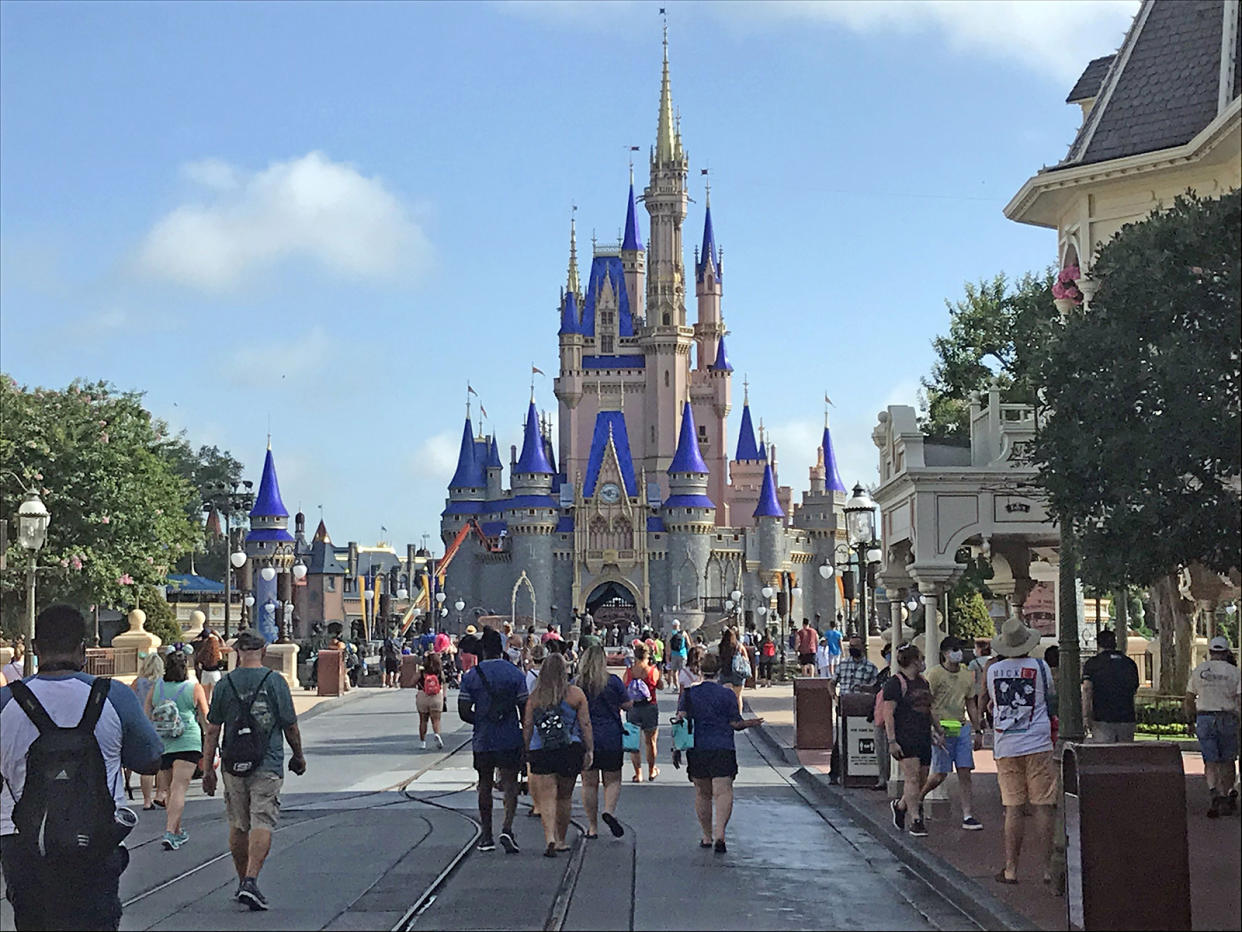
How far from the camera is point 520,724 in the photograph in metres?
12.6

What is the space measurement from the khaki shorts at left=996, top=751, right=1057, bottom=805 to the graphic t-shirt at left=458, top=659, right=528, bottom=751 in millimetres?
3563

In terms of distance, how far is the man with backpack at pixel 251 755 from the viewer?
9.54 m

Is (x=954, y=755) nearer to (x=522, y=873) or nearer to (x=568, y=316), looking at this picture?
(x=522, y=873)

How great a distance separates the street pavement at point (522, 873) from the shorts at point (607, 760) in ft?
1.89

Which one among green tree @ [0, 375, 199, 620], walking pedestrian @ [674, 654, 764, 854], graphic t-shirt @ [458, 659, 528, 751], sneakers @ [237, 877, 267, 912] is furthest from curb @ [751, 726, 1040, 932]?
green tree @ [0, 375, 199, 620]

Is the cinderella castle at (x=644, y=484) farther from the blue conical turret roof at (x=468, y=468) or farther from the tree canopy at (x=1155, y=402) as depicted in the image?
the tree canopy at (x=1155, y=402)

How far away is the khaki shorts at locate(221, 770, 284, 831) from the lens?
376 inches

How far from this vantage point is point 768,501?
108062 mm

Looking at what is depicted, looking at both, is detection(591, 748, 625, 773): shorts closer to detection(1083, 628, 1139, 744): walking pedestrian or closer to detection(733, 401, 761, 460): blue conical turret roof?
detection(1083, 628, 1139, 744): walking pedestrian

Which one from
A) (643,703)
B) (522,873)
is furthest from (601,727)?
(643,703)

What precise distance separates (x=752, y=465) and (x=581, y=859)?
352 ft

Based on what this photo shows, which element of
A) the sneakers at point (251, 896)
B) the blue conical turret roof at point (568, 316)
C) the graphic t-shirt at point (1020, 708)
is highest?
the blue conical turret roof at point (568, 316)

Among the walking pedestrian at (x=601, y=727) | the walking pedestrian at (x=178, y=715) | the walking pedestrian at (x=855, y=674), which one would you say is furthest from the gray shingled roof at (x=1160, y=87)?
the walking pedestrian at (x=178, y=715)

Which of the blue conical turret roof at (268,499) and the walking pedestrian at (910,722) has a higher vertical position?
the blue conical turret roof at (268,499)
